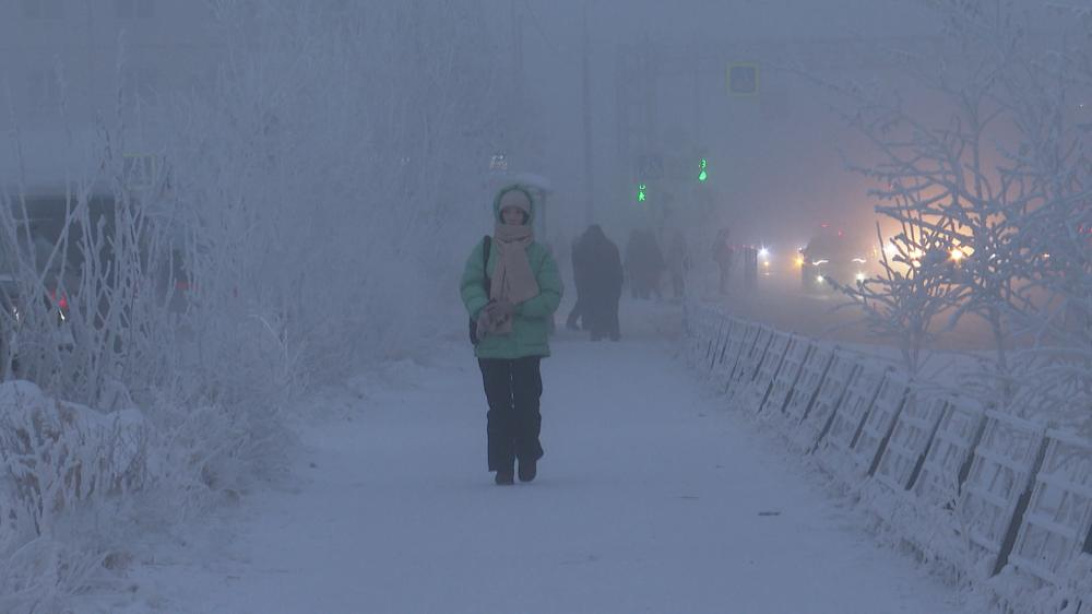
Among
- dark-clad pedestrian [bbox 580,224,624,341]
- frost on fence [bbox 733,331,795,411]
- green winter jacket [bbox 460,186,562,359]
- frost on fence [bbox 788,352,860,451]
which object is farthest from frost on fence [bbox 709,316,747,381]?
dark-clad pedestrian [bbox 580,224,624,341]

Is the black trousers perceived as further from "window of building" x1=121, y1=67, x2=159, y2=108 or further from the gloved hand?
"window of building" x1=121, y1=67, x2=159, y2=108

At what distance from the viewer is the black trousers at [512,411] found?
9.88 meters

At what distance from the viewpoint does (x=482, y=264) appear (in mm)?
10008

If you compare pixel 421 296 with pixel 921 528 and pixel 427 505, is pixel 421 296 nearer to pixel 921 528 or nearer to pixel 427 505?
pixel 427 505

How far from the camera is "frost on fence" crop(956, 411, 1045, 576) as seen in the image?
618cm

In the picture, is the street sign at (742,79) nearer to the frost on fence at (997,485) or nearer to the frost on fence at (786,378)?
the frost on fence at (786,378)

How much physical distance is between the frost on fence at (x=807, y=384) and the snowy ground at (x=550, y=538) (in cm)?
29

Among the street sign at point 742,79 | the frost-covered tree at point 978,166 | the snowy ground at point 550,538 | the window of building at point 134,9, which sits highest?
the window of building at point 134,9

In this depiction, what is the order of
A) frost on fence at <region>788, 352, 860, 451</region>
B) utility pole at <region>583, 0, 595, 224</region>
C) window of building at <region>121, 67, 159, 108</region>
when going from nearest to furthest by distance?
window of building at <region>121, 67, 159, 108</region>
frost on fence at <region>788, 352, 860, 451</region>
utility pole at <region>583, 0, 595, 224</region>

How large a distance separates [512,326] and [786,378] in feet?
10.9

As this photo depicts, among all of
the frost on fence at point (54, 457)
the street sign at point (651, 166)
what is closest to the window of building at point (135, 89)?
the frost on fence at point (54, 457)

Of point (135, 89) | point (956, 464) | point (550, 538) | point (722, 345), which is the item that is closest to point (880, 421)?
point (956, 464)

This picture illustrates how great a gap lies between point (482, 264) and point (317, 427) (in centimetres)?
390

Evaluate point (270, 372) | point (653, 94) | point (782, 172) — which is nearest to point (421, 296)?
point (270, 372)
